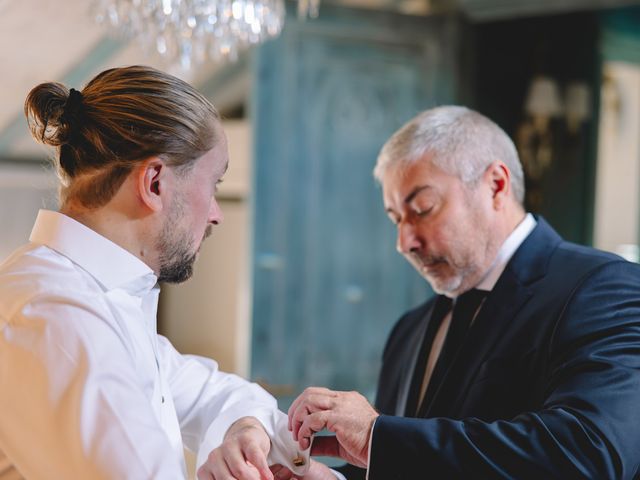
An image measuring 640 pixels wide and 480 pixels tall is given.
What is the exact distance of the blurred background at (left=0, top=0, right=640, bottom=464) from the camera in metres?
4.21

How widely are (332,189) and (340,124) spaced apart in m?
0.32

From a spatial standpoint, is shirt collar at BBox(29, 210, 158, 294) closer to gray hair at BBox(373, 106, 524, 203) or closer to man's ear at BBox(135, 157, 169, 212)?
man's ear at BBox(135, 157, 169, 212)

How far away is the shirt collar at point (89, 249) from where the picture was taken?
4.23ft

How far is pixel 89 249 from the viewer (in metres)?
1.29

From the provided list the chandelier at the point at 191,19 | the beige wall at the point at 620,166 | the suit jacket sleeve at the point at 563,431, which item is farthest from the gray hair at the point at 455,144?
the beige wall at the point at 620,166

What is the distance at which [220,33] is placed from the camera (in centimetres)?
278

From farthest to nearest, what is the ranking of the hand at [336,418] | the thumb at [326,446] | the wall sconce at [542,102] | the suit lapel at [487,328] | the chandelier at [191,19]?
1. the wall sconce at [542,102]
2. the chandelier at [191,19]
3. the suit lapel at [487,328]
4. the thumb at [326,446]
5. the hand at [336,418]

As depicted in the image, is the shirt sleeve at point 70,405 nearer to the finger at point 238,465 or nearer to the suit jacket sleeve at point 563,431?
the finger at point 238,465

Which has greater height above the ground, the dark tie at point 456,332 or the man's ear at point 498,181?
the man's ear at point 498,181

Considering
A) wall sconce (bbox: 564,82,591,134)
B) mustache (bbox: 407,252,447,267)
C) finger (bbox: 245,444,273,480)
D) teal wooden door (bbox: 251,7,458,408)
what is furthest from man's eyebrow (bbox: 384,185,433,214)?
wall sconce (bbox: 564,82,591,134)

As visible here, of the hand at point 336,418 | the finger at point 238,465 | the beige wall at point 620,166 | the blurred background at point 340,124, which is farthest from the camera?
the beige wall at point 620,166

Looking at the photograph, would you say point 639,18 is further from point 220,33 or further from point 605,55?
point 220,33

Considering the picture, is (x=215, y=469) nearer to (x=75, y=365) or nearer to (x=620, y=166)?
(x=75, y=365)

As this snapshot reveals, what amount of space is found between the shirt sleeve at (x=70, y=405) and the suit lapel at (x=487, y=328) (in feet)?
2.49
